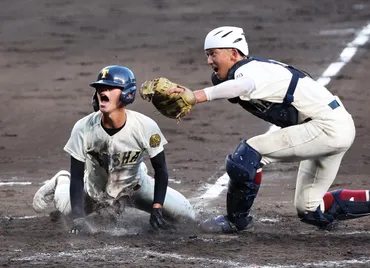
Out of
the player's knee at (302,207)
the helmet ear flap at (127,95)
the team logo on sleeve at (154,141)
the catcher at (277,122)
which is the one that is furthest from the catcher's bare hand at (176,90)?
the player's knee at (302,207)

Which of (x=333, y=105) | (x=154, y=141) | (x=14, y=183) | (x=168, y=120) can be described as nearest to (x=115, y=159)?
(x=154, y=141)

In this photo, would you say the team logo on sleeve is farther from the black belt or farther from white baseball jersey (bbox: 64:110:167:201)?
the black belt

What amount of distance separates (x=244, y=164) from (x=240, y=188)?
22 centimetres

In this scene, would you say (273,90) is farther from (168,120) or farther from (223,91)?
(168,120)

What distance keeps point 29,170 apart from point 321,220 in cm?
428

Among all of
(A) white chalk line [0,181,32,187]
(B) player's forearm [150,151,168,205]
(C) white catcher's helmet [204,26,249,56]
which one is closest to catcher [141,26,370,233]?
(C) white catcher's helmet [204,26,249,56]

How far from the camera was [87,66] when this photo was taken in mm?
14234

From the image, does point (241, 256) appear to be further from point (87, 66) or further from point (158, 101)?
point (87, 66)

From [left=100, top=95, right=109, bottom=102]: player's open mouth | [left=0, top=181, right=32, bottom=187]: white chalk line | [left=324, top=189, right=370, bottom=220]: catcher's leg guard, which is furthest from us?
[left=0, top=181, right=32, bottom=187]: white chalk line

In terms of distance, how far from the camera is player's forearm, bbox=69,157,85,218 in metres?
6.75

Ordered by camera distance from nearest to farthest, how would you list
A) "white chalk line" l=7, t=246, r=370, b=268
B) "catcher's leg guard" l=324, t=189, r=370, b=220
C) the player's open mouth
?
"white chalk line" l=7, t=246, r=370, b=268, the player's open mouth, "catcher's leg guard" l=324, t=189, r=370, b=220

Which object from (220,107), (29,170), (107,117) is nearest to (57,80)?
(220,107)

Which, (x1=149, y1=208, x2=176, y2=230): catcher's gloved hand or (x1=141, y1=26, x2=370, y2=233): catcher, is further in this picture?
(x1=149, y1=208, x2=176, y2=230): catcher's gloved hand

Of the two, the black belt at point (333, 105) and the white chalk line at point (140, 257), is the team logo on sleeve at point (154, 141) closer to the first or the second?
the white chalk line at point (140, 257)
